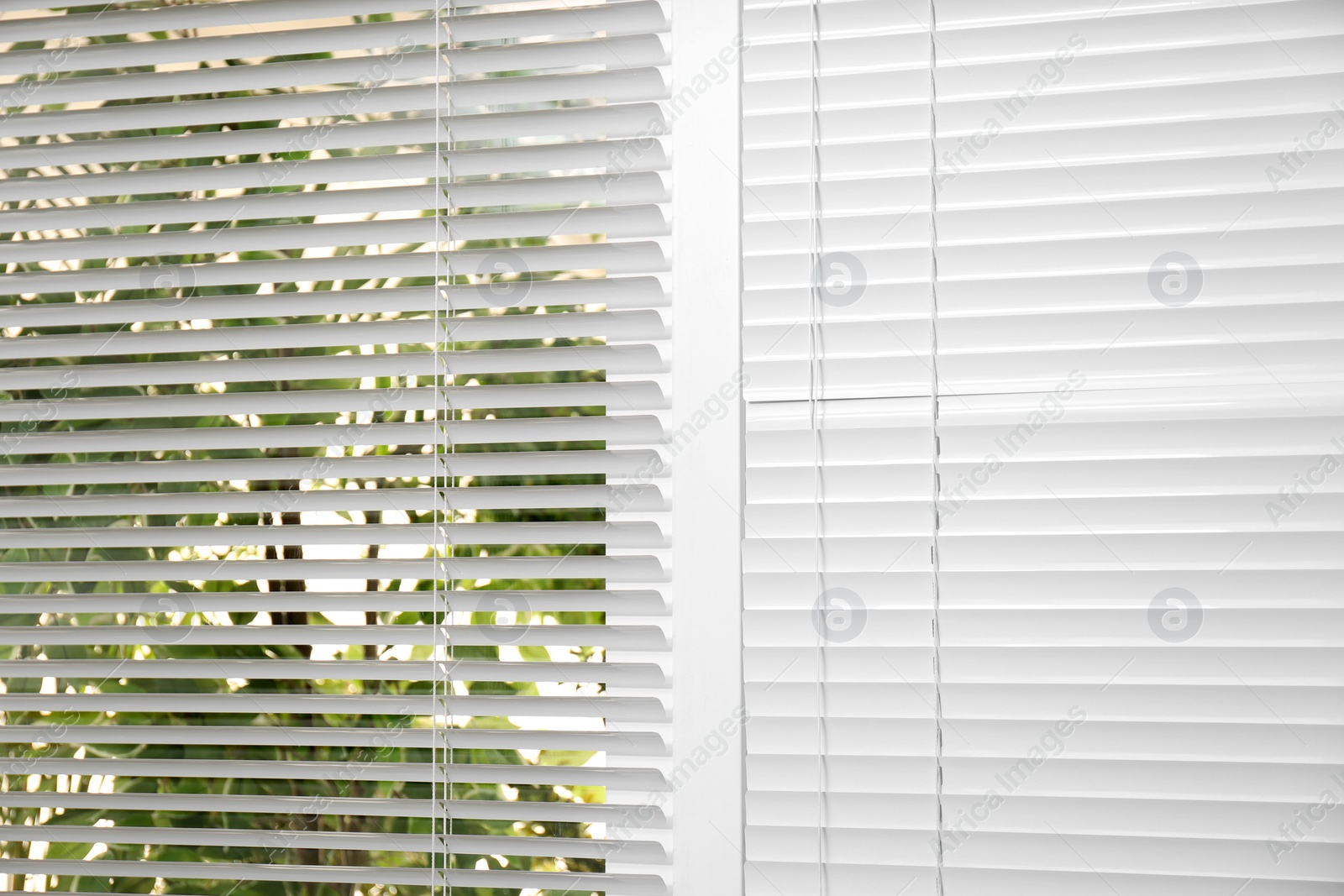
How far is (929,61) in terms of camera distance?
2.64ft

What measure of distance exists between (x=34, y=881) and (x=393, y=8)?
1.05m

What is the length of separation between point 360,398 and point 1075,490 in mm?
658

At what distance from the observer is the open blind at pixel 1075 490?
2.46 feet

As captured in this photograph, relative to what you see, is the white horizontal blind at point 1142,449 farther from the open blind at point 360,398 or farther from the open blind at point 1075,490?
the open blind at point 360,398

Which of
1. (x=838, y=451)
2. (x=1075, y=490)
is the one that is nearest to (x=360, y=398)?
(x=838, y=451)

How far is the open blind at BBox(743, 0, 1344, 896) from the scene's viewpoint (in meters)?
0.75

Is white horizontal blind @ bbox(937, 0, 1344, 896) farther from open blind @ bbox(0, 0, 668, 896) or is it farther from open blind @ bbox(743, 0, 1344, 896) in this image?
open blind @ bbox(0, 0, 668, 896)

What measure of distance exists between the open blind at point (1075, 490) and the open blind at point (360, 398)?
144 mm

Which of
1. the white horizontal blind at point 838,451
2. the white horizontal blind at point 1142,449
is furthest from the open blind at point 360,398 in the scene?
the white horizontal blind at point 1142,449

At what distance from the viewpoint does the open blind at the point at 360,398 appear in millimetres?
830

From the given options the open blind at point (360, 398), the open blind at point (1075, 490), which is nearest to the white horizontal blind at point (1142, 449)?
the open blind at point (1075, 490)

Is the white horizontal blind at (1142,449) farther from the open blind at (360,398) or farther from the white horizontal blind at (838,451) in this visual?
the open blind at (360,398)

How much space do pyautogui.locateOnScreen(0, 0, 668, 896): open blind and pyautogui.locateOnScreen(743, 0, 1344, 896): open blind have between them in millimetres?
144

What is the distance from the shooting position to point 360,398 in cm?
87
